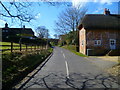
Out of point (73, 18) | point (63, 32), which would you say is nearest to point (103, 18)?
point (73, 18)

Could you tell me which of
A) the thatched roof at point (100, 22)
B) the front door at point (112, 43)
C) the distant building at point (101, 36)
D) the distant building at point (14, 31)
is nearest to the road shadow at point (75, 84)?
the distant building at point (14, 31)

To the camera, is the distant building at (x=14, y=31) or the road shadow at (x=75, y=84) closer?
the road shadow at (x=75, y=84)

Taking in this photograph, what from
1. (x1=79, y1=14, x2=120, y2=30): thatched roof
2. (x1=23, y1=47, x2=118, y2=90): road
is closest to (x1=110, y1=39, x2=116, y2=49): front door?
(x1=79, y1=14, x2=120, y2=30): thatched roof

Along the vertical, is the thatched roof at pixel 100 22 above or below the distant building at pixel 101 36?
above

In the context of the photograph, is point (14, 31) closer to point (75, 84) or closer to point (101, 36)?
point (75, 84)

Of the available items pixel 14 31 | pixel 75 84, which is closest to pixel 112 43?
pixel 14 31

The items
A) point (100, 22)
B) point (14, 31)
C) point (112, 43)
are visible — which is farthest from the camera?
point (100, 22)

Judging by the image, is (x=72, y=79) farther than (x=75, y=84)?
Yes

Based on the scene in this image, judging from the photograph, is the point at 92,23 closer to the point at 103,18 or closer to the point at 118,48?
the point at 103,18

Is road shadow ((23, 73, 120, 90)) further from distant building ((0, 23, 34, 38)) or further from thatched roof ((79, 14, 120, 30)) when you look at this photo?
thatched roof ((79, 14, 120, 30))

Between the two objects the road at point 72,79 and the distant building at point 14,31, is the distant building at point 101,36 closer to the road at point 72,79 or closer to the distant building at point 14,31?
the distant building at point 14,31

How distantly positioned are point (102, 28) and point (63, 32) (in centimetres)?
1599

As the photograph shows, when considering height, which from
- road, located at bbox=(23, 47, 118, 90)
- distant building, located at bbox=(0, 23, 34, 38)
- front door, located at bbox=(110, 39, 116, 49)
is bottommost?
road, located at bbox=(23, 47, 118, 90)

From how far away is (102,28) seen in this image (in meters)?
27.2
